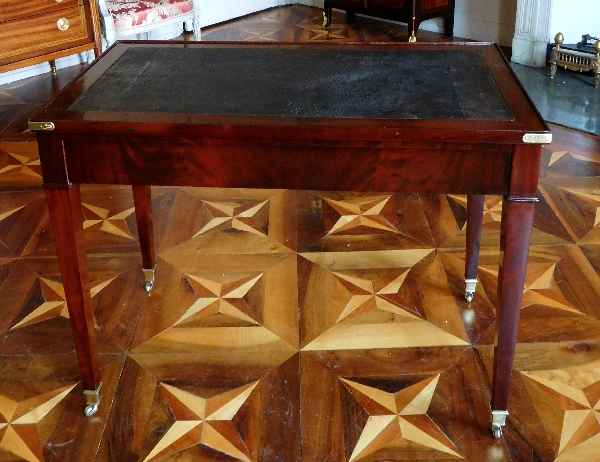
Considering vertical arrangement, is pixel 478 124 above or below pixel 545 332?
above

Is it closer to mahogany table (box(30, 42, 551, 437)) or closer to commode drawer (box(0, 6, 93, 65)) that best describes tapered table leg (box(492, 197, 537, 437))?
mahogany table (box(30, 42, 551, 437))

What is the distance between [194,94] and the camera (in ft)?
4.77

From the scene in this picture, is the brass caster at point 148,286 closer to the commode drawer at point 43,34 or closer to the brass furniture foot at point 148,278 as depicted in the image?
the brass furniture foot at point 148,278

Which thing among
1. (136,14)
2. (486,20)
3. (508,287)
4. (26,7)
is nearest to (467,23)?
(486,20)

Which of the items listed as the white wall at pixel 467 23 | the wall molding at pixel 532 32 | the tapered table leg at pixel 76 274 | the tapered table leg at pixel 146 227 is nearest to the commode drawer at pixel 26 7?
the white wall at pixel 467 23

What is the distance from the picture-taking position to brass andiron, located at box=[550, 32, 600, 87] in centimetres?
362

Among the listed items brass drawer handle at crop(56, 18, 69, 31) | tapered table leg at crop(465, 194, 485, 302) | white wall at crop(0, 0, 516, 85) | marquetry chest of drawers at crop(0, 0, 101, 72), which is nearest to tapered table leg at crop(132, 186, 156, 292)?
tapered table leg at crop(465, 194, 485, 302)

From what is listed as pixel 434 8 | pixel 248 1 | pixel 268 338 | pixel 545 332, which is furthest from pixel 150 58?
pixel 248 1

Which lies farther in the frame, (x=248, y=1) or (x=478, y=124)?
(x=248, y=1)

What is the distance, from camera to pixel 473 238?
75.8 inches

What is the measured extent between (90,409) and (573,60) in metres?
3.16

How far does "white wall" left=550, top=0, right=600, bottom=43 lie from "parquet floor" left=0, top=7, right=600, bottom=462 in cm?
148

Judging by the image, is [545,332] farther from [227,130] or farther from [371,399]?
[227,130]

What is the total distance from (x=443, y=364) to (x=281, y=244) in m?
0.75
